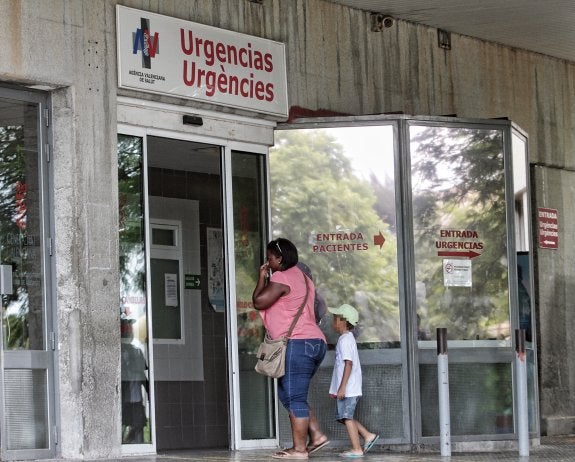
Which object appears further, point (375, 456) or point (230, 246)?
point (230, 246)

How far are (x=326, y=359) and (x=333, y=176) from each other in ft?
5.74

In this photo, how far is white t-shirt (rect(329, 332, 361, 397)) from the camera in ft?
37.2

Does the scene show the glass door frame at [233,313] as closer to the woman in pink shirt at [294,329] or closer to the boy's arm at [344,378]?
the woman in pink shirt at [294,329]

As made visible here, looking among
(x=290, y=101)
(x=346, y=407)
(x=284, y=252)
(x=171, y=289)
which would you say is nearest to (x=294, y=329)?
(x=284, y=252)

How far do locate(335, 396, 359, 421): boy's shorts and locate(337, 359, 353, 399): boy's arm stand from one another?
0.41 feet

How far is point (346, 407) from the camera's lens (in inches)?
449

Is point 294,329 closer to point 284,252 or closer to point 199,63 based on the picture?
point 284,252

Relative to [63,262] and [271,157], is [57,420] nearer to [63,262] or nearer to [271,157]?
[63,262]

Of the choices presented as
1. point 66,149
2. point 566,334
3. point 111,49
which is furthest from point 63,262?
point 566,334

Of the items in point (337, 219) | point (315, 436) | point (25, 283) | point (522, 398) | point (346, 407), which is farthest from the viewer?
point (337, 219)

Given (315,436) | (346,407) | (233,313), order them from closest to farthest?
(315,436) → (346,407) → (233,313)

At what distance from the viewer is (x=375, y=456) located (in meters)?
11.5

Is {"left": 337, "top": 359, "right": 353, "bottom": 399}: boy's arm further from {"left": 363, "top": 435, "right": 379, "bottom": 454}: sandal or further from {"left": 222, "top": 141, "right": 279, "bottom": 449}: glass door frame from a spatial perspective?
{"left": 222, "top": 141, "right": 279, "bottom": 449}: glass door frame

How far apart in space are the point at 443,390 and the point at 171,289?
4432mm
